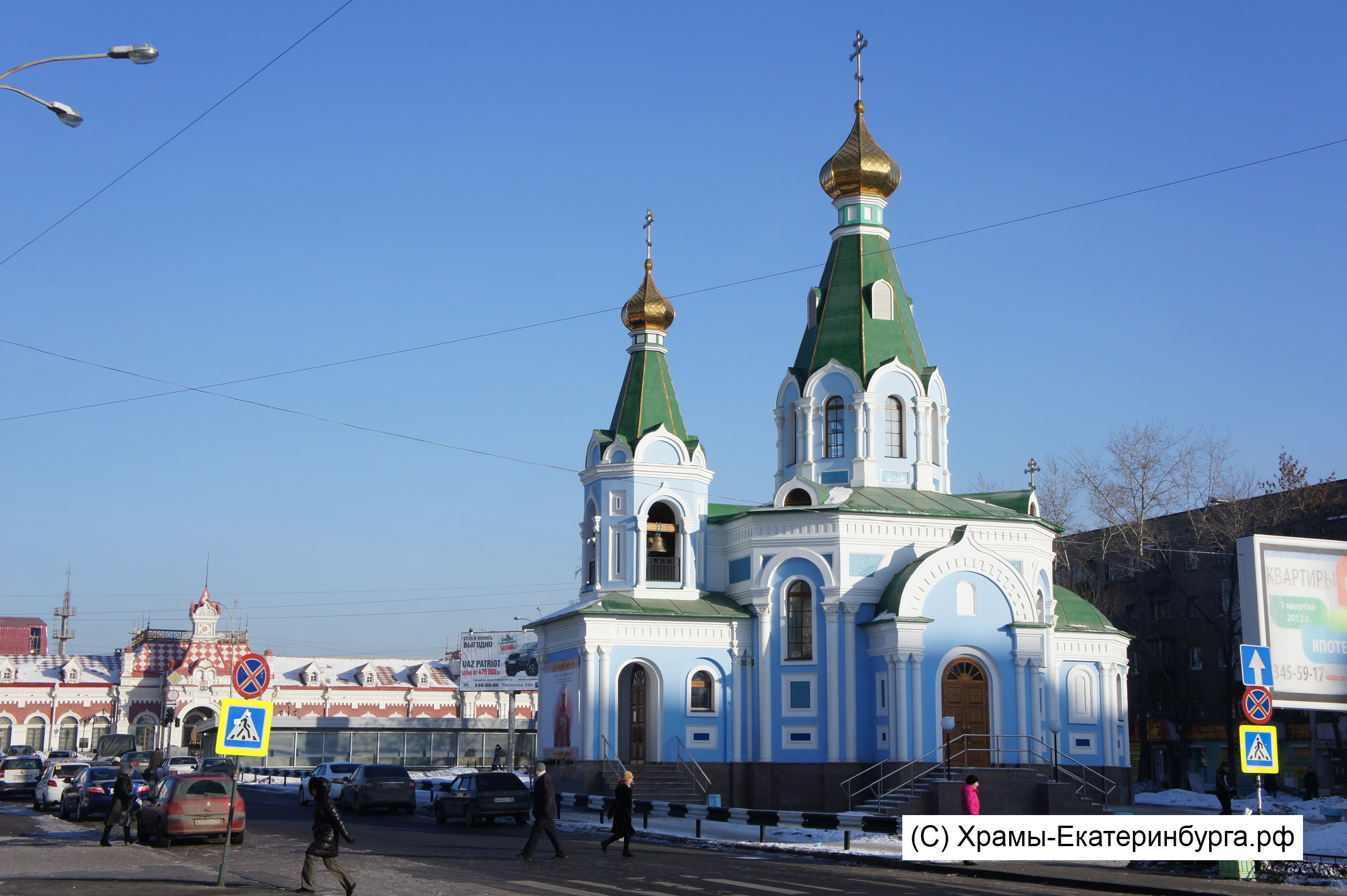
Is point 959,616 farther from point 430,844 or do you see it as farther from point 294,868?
point 294,868

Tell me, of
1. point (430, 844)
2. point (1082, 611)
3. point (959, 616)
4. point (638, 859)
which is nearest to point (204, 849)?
point (430, 844)

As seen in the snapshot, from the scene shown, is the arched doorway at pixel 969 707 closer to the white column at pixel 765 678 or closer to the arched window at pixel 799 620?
the arched window at pixel 799 620

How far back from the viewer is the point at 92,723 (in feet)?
208

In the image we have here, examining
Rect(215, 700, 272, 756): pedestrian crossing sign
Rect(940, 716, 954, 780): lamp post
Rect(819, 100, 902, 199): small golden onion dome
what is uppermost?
Rect(819, 100, 902, 199): small golden onion dome

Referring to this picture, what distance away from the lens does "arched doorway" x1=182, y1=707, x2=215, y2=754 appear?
6316 centimetres

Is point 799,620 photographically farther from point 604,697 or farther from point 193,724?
point 193,724

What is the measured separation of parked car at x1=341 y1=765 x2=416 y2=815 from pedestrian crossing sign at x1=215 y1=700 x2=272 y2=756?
13859 mm

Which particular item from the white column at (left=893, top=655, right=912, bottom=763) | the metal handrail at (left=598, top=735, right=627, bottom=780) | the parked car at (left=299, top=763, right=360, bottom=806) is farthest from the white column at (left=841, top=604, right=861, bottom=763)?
the parked car at (left=299, top=763, right=360, bottom=806)

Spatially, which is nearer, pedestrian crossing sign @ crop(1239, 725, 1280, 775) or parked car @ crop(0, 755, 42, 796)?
pedestrian crossing sign @ crop(1239, 725, 1280, 775)

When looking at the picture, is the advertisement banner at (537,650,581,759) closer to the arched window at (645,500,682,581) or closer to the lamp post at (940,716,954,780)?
the arched window at (645,500,682,581)

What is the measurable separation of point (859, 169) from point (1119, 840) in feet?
69.2

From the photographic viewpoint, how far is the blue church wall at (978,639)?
30.5m

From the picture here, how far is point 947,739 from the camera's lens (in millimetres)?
30156

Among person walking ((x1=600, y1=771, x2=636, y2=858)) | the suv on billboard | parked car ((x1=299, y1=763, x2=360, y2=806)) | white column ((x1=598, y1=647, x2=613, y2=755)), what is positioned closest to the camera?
person walking ((x1=600, y1=771, x2=636, y2=858))
